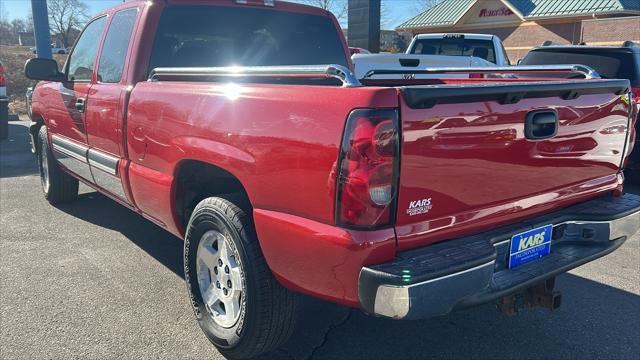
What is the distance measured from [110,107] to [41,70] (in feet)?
4.60

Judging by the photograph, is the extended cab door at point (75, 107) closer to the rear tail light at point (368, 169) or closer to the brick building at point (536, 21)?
the rear tail light at point (368, 169)

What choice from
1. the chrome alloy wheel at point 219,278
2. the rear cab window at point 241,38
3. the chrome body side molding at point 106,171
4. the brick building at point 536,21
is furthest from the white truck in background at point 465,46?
the brick building at point 536,21

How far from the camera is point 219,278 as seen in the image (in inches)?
117

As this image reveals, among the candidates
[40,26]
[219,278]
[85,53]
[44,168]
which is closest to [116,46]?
[85,53]

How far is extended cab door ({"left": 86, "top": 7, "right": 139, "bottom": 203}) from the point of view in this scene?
12.4ft

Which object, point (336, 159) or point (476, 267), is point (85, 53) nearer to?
point (336, 159)

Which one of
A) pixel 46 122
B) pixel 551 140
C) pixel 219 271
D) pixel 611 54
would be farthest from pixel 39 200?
pixel 611 54

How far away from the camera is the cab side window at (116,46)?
392 centimetres

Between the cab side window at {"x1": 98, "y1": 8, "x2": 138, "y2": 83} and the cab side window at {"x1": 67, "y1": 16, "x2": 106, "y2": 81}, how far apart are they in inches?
10.6

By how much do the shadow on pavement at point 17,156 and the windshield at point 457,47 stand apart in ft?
24.8

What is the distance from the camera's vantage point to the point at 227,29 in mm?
4121

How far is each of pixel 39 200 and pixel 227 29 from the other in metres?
3.52

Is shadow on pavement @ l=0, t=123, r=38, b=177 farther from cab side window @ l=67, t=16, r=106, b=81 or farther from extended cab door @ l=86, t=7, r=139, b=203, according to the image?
extended cab door @ l=86, t=7, r=139, b=203

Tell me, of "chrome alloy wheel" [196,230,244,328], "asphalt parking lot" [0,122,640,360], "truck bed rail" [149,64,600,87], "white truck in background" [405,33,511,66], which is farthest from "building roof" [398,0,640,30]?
"chrome alloy wheel" [196,230,244,328]
